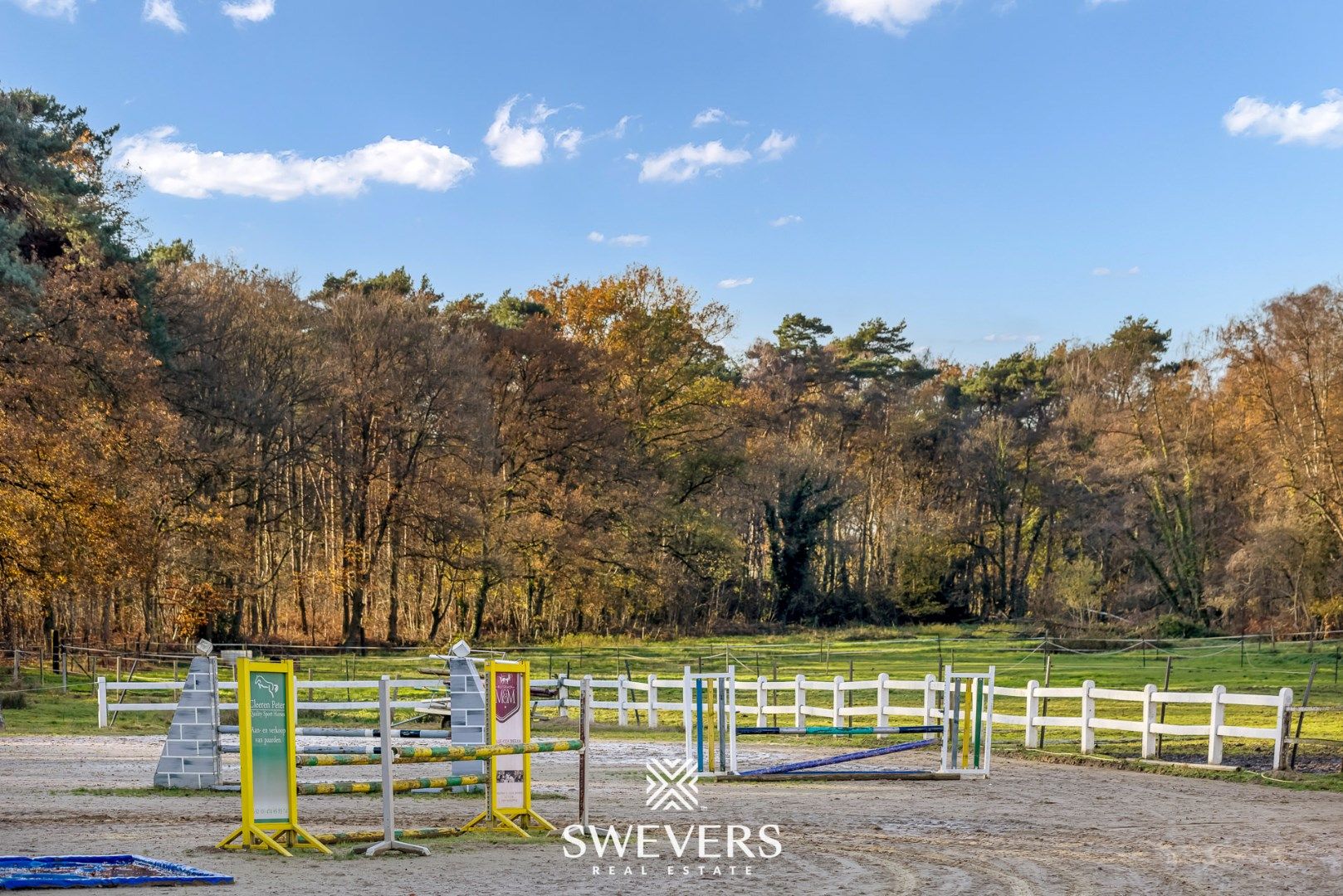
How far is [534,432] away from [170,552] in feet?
56.6

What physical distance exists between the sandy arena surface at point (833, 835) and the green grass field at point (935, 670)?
4.81 metres

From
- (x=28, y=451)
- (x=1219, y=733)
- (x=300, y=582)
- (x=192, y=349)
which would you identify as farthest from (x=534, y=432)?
(x=1219, y=733)

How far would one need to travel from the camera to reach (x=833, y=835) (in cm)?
1198

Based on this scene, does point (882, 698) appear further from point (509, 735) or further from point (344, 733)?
point (509, 735)

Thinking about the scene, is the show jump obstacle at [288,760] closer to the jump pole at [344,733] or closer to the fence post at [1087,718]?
the jump pole at [344,733]

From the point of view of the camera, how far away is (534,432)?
53.6m

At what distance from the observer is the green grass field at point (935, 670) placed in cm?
2395

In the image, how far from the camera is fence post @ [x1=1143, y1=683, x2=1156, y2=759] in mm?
19156

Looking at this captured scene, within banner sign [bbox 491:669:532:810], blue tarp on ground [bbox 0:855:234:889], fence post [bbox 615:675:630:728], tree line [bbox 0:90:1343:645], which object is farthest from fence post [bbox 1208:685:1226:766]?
tree line [bbox 0:90:1343:645]

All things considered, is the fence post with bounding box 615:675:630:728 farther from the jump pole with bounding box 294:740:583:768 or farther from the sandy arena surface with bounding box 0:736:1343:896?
the jump pole with bounding box 294:740:583:768

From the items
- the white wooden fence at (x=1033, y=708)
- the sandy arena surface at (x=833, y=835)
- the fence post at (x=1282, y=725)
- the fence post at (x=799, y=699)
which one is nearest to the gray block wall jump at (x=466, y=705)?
the sandy arena surface at (x=833, y=835)

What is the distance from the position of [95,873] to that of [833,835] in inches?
245

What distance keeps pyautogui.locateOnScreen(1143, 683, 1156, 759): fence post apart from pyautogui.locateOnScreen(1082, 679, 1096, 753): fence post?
883mm

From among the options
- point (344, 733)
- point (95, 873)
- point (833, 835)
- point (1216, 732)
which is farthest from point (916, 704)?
point (95, 873)
